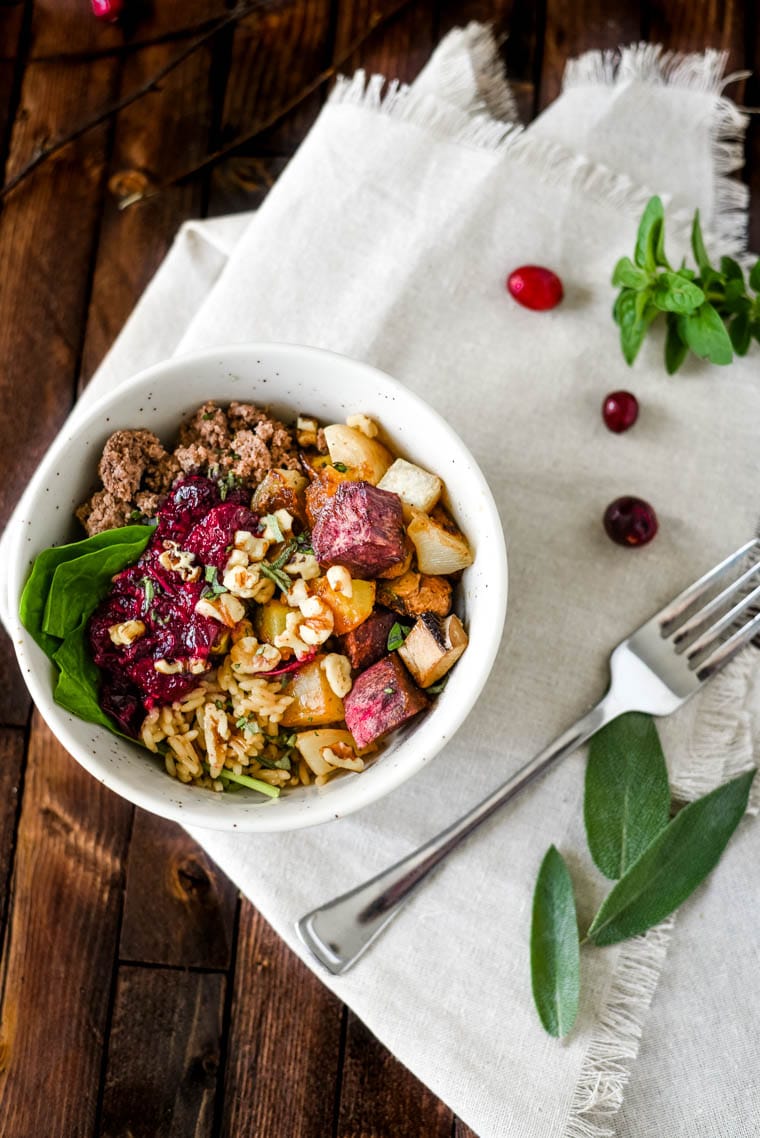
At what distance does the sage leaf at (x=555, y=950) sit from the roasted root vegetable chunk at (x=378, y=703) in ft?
2.42

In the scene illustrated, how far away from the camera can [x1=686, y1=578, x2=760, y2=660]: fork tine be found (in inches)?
98.4

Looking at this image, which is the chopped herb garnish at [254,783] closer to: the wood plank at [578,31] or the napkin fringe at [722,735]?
the napkin fringe at [722,735]

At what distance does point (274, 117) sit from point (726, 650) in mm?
1992

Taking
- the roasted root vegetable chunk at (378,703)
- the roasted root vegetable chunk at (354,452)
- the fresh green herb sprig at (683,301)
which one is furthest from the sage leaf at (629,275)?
the roasted root vegetable chunk at (378,703)

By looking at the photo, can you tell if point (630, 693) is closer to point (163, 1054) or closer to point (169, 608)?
point (169, 608)

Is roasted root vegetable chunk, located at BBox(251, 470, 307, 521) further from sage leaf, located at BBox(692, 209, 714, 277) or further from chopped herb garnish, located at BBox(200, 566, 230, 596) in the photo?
sage leaf, located at BBox(692, 209, 714, 277)

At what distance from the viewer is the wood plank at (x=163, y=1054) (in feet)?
8.41

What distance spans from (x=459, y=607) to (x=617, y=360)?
0.96 m

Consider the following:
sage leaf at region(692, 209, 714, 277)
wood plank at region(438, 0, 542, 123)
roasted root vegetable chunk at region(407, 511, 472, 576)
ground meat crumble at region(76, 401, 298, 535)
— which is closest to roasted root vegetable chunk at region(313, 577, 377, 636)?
roasted root vegetable chunk at region(407, 511, 472, 576)

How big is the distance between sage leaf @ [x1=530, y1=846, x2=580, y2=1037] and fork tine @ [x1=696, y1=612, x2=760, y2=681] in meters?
0.62

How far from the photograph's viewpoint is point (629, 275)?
254cm

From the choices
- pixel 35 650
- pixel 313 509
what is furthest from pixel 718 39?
pixel 35 650

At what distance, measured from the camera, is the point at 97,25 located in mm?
2979

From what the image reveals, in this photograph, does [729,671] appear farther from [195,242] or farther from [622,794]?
[195,242]
